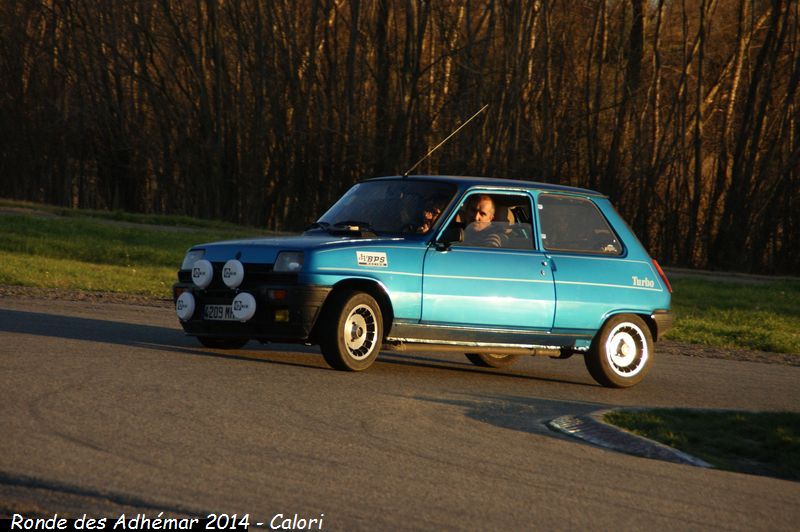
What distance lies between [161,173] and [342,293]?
3410 centimetres

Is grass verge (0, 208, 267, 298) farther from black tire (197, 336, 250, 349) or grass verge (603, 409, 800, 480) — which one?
grass verge (603, 409, 800, 480)

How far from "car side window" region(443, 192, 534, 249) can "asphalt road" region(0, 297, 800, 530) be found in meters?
1.20

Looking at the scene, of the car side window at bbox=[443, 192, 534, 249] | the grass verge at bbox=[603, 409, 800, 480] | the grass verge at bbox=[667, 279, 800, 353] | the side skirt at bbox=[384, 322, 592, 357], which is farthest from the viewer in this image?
the grass verge at bbox=[667, 279, 800, 353]

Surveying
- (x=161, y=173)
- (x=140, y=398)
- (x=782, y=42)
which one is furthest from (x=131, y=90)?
(x=140, y=398)

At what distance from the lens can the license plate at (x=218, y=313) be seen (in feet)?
36.9

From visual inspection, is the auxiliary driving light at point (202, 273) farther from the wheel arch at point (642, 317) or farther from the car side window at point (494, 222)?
the wheel arch at point (642, 317)

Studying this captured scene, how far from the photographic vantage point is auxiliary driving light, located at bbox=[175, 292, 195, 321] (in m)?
11.5

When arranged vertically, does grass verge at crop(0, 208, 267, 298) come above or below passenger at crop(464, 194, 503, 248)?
below

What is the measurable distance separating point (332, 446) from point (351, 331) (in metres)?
3.49

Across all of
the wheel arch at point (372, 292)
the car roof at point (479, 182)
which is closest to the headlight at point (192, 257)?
the wheel arch at point (372, 292)

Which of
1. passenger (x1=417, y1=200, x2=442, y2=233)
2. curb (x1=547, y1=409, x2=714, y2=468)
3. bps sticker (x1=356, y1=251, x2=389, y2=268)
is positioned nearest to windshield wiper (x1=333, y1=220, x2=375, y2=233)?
passenger (x1=417, y1=200, x2=442, y2=233)

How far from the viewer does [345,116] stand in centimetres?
4059

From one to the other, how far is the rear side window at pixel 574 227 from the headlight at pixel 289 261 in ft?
7.90

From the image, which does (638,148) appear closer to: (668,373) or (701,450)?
(668,373)
